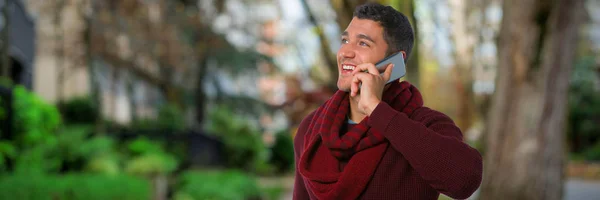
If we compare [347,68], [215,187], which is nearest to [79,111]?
[215,187]

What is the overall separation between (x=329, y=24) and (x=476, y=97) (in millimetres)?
10492

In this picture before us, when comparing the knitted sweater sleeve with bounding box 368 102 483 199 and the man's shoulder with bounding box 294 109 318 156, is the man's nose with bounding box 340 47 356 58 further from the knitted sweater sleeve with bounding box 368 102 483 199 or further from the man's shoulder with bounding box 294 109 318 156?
the man's shoulder with bounding box 294 109 318 156

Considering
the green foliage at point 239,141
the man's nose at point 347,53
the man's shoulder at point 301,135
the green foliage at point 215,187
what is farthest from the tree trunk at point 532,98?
the green foliage at point 239,141

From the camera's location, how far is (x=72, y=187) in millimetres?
9617

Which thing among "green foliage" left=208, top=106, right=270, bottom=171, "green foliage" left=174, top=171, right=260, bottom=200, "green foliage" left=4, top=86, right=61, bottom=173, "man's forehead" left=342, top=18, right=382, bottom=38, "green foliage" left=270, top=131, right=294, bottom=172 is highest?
"man's forehead" left=342, top=18, right=382, bottom=38

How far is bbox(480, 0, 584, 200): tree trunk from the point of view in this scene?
1056 cm

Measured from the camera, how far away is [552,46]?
1054 cm

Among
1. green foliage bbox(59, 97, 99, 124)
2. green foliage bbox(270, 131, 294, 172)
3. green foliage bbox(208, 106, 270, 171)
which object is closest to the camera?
green foliage bbox(59, 97, 99, 124)

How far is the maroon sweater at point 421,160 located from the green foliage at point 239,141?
20.1m

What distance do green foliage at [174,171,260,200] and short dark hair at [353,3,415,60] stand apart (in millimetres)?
10770

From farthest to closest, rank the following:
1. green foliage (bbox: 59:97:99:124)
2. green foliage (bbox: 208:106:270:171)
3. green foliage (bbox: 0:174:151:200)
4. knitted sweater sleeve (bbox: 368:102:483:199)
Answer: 1. green foliage (bbox: 208:106:270:171)
2. green foliage (bbox: 59:97:99:124)
3. green foliage (bbox: 0:174:151:200)
4. knitted sweater sleeve (bbox: 368:102:483:199)

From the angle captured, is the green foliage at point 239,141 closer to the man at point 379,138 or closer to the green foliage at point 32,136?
the green foliage at point 32,136

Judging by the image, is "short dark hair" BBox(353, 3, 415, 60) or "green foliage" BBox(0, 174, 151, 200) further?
"green foliage" BBox(0, 174, 151, 200)

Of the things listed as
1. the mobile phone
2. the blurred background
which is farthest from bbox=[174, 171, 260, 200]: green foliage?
the mobile phone
